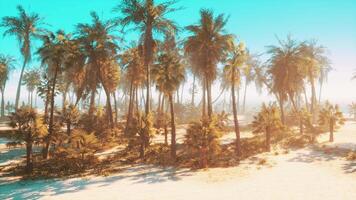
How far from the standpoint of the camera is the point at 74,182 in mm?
19172

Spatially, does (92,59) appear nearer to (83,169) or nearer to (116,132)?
(116,132)

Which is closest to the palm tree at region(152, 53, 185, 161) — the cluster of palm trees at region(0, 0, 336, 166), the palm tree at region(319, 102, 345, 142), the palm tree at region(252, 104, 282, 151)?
the cluster of palm trees at region(0, 0, 336, 166)

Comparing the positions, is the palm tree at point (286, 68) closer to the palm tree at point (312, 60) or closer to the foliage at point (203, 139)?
the palm tree at point (312, 60)

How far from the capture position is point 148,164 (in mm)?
24453

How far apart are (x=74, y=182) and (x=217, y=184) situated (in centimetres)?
1011

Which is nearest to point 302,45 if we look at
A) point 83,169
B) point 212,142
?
point 212,142

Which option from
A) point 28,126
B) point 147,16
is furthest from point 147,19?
point 28,126

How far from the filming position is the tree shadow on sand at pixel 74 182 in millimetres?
16906

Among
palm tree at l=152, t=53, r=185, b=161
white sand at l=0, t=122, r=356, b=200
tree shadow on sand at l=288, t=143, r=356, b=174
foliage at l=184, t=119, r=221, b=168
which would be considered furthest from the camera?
palm tree at l=152, t=53, r=185, b=161

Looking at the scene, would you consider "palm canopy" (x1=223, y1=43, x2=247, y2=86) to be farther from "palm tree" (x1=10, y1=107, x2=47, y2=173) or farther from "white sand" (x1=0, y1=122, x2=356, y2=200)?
"palm tree" (x1=10, y1=107, x2=47, y2=173)

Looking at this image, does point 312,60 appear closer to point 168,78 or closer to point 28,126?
point 168,78

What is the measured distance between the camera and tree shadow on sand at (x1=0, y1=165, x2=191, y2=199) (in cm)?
1691

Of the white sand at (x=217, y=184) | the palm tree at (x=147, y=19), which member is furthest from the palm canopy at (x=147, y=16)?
the white sand at (x=217, y=184)

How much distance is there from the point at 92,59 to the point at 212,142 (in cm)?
1967
